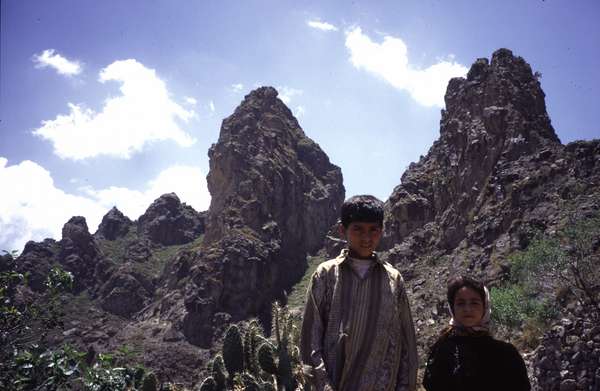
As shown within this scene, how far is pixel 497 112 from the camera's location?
3669cm

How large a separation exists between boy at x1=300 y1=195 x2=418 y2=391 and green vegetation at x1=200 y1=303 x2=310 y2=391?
12.5 ft

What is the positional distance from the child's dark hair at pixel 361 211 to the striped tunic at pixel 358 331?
26 centimetres

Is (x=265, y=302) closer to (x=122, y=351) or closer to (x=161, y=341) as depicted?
(x=161, y=341)

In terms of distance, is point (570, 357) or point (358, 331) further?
point (570, 357)

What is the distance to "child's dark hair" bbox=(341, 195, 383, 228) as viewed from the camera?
293 centimetres

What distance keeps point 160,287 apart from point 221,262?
15.9 meters

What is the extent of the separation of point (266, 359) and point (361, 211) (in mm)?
5579

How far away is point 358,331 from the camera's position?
2.81 metres

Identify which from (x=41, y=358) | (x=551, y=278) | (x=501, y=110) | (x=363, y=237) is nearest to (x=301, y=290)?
(x=501, y=110)

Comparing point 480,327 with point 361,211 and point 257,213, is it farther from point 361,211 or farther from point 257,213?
point 257,213

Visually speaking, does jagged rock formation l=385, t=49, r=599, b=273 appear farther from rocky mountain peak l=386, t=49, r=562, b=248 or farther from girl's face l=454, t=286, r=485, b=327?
girl's face l=454, t=286, r=485, b=327

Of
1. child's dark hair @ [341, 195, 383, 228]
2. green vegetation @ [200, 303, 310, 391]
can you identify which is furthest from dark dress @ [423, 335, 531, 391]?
green vegetation @ [200, 303, 310, 391]

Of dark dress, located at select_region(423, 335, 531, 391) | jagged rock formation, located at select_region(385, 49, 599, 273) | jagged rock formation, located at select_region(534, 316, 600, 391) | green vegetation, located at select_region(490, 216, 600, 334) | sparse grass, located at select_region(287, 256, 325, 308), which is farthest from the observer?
sparse grass, located at select_region(287, 256, 325, 308)

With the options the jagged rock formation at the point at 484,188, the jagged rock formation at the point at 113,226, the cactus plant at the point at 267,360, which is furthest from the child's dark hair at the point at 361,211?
the jagged rock formation at the point at 113,226
